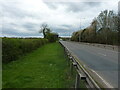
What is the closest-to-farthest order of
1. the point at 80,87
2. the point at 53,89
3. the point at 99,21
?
1. the point at 80,87
2. the point at 53,89
3. the point at 99,21

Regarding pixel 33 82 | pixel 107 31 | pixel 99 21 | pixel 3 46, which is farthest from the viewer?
pixel 99 21

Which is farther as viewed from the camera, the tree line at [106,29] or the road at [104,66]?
the tree line at [106,29]

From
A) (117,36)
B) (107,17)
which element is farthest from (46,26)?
(117,36)

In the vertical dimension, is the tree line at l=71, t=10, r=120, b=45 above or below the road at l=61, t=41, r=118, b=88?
above

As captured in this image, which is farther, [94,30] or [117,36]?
[94,30]

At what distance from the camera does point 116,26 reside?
153 feet

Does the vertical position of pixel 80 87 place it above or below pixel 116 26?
below

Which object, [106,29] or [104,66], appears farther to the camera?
[106,29]

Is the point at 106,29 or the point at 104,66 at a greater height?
the point at 106,29

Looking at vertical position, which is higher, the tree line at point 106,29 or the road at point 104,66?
the tree line at point 106,29

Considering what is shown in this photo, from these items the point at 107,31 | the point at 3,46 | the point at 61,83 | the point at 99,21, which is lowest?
the point at 61,83

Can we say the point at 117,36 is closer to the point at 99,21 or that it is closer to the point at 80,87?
the point at 99,21

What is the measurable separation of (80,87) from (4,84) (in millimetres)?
3157

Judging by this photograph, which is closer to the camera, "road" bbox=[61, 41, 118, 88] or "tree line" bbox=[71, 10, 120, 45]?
"road" bbox=[61, 41, 118, 88]
